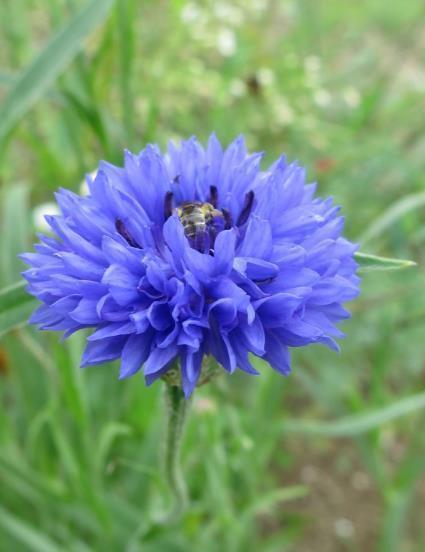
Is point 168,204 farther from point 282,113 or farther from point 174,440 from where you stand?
point 282,113

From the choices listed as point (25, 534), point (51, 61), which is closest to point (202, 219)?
point (51, 61)

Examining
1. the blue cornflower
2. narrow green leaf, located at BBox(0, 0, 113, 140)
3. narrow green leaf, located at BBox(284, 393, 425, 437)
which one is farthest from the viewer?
narrow green leaf, located at BBox(284, 393, 425, 437)

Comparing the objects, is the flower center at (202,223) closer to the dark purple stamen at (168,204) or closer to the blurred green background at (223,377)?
the dark purple stamen at (168,204)

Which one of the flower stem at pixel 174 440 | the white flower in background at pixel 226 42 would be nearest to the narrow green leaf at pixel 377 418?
the flower stem at pixel 174 440

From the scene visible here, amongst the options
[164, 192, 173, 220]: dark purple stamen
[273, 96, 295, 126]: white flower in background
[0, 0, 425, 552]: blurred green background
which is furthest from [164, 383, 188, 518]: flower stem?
[273, 96, 295, 126]: white flower in background

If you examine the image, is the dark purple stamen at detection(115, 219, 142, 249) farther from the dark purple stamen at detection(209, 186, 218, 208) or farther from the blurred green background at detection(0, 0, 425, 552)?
the blurred green background at detection(0, 0, 425, 552)

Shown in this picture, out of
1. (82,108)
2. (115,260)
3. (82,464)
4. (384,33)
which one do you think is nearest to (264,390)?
(82,464)
